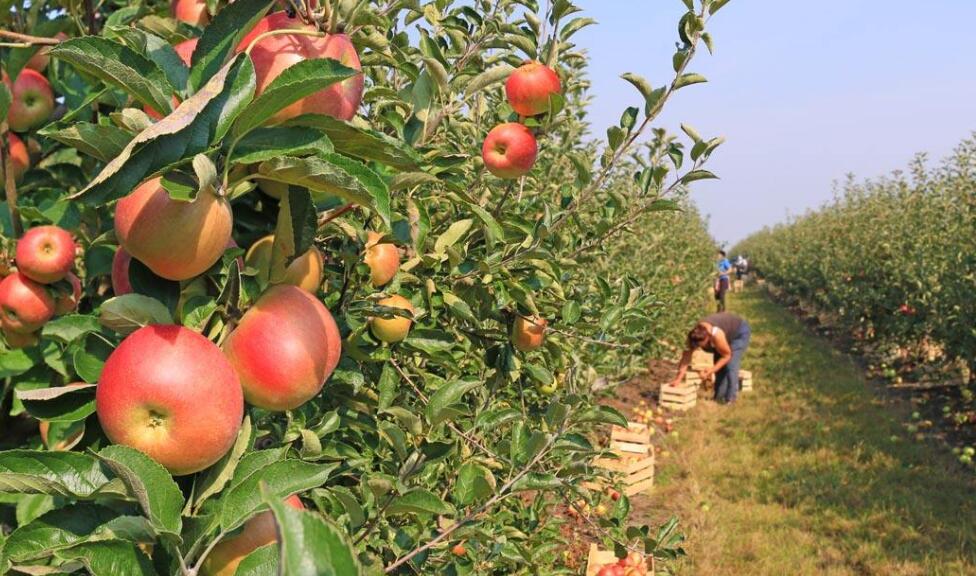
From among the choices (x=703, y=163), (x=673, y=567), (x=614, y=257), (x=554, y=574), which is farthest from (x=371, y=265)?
(x=614, y=257)

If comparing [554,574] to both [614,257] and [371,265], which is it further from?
[614,257]

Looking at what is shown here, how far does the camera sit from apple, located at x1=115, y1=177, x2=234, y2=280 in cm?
77

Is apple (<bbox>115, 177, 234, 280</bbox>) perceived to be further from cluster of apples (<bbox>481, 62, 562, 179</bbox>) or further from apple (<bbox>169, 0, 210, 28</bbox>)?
cluster of apples (<bbox>481, 62, 562, 179</bbox>)

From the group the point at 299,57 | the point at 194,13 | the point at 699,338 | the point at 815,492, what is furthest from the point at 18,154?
the point at 699,338

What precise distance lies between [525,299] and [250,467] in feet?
3.32

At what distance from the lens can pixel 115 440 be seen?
2.58 ft

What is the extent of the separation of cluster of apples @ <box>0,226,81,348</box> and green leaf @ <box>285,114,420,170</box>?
0.83 metres

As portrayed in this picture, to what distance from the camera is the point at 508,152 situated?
170 centimetres

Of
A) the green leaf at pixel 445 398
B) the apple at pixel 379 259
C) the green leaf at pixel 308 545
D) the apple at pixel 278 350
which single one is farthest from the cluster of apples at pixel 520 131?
the green leaf at pixel 308 545

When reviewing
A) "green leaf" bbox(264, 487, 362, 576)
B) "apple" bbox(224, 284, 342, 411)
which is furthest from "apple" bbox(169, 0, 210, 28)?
"green leaf" bbox(264, 487, 362, 576)

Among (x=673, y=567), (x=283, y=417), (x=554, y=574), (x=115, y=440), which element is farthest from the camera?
(x=673, y=567)

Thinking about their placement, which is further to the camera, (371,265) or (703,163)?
(703,163)

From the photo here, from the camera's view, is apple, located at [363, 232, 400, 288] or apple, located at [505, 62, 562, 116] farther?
apple, located at [505, 62, 562, 116]

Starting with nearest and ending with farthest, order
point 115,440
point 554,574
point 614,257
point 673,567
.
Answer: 1. point 115,440
2. point 554,574
3. point 673,567
4. point 614,257
